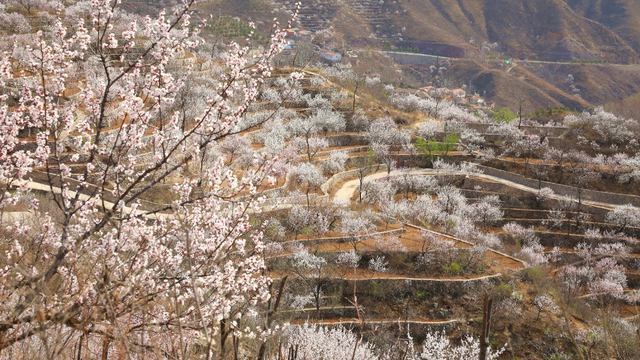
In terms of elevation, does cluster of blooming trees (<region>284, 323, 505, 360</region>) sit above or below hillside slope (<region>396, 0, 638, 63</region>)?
below

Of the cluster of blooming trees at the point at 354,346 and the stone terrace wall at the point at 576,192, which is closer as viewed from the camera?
the cluster of blooming trees at the point at 354,346

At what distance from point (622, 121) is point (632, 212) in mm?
19006

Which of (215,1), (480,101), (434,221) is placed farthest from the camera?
(215,1)

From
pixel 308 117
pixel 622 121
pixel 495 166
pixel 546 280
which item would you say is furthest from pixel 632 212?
pixel 308 117

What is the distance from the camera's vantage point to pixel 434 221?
27875mm

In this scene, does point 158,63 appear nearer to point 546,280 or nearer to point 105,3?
point 105,3

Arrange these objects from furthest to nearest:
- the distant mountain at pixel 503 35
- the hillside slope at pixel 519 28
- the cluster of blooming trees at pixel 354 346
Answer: the hillside slope at pixel 519 28 < the distant mountain at pixel 503 35 < the cluster of blooming trees at pixel 354 346

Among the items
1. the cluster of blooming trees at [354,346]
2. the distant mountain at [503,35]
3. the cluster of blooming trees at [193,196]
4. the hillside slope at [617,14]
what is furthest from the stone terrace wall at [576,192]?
the hillside slope at [617,14]

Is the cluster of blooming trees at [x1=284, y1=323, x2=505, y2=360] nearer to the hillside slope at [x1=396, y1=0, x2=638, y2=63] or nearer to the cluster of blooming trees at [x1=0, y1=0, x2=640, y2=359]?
the cluster of blooming trees at [x1=0, y1=0, x2=640, y2=359]

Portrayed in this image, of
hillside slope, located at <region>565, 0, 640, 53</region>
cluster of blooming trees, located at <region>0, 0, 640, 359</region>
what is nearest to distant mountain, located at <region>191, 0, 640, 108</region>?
hillside slope, located at <region>565, 0, 640, 53</region>

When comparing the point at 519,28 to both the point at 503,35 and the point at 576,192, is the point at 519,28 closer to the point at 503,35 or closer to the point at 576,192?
the point at 503,35

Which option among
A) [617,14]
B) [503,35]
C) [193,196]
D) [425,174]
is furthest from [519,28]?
[193,196]

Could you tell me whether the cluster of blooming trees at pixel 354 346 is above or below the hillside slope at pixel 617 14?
below

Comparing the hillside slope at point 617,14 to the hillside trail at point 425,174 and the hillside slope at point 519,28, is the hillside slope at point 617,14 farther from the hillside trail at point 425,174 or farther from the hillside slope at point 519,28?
the hillside trail at point 425,174
